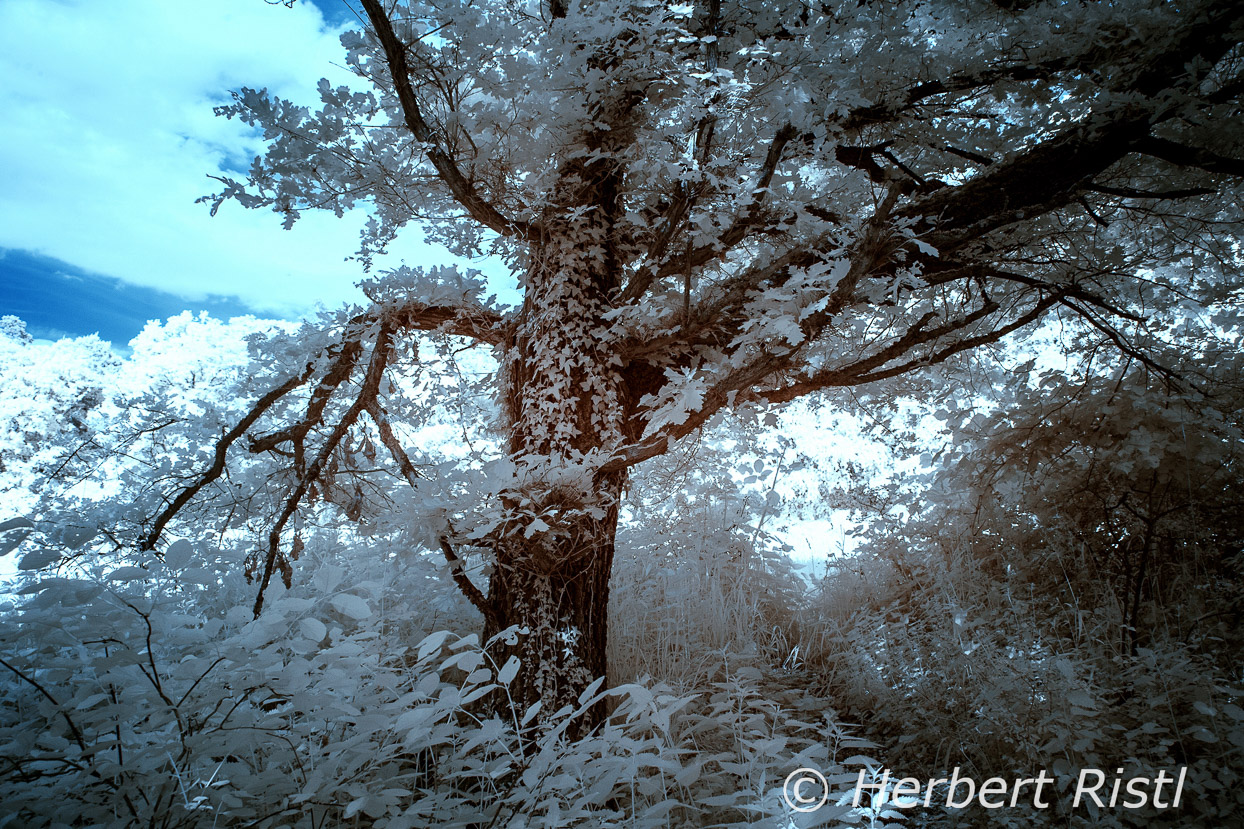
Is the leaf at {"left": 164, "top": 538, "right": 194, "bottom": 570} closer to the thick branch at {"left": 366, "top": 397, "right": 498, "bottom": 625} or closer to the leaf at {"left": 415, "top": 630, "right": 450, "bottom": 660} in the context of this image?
the leaf at {"left": 415, "top": 630, "right": 450, "bottom": 660}

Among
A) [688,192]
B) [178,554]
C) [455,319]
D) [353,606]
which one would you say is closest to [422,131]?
[455,319]

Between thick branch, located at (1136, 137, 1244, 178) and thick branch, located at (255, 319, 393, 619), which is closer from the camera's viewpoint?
thick branch, located at (1136, 137, 1244, 178)

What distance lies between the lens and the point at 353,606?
1246mm

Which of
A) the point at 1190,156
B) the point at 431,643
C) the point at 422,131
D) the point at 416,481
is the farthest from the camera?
the point at 416,481

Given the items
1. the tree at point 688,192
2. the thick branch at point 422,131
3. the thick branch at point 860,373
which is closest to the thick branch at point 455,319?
the tree at point 688,192

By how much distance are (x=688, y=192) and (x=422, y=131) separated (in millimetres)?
1255

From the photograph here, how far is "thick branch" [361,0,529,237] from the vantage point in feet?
7.36

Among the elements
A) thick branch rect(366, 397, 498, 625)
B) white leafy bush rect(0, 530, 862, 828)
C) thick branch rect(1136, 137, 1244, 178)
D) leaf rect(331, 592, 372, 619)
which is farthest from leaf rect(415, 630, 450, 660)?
thick branch rect(1136, 137, 1244, 178)

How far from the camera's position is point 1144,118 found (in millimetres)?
2270

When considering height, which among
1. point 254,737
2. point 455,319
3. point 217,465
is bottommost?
point 254,737

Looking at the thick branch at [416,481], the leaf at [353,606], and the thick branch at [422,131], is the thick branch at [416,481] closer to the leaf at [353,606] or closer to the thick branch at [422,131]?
the leaf at [353,606]

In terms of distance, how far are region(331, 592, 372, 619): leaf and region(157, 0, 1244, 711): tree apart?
920mm

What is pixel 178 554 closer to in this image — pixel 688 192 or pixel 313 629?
pixel 313 629

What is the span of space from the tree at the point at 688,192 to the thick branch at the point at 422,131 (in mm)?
13
